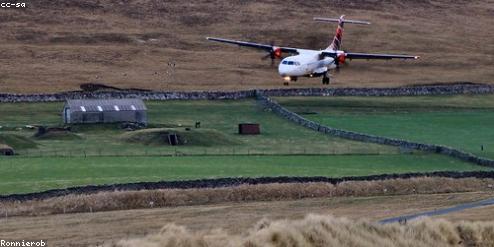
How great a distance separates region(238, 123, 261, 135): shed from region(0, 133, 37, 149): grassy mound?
1557cm

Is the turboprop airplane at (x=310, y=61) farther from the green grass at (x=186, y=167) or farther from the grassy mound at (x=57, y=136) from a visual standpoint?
the green grass at (x=186, y=167)

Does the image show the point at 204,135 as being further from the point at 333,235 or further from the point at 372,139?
the point at 333,235

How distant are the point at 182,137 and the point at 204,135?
1.62m

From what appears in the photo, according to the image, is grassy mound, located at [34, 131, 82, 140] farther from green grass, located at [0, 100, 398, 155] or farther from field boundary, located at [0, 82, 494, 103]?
field boundary, located at [0, 82, 494, 103]

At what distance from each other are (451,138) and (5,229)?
4462cm

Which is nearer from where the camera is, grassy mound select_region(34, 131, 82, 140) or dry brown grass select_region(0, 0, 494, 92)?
grassy mound select_region(34, 131, 82, 140)

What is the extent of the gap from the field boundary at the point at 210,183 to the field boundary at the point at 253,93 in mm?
43221

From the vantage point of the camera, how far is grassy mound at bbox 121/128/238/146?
84.6m

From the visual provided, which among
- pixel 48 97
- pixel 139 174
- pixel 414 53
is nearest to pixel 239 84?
pixel 48 97

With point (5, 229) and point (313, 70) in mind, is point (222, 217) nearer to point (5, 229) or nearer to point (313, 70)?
point (5, 229)

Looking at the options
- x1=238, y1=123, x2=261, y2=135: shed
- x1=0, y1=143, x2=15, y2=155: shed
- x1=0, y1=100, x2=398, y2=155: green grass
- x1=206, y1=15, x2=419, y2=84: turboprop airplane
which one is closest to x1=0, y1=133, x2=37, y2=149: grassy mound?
x1=0, y1=100, x2=398, y2=155: green grass

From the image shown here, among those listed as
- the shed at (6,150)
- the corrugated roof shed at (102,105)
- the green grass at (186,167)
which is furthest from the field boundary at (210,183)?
the corrugated roof shed at (102,105)

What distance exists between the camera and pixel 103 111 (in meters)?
93.8

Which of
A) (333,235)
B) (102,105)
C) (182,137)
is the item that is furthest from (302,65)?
(333,235)
